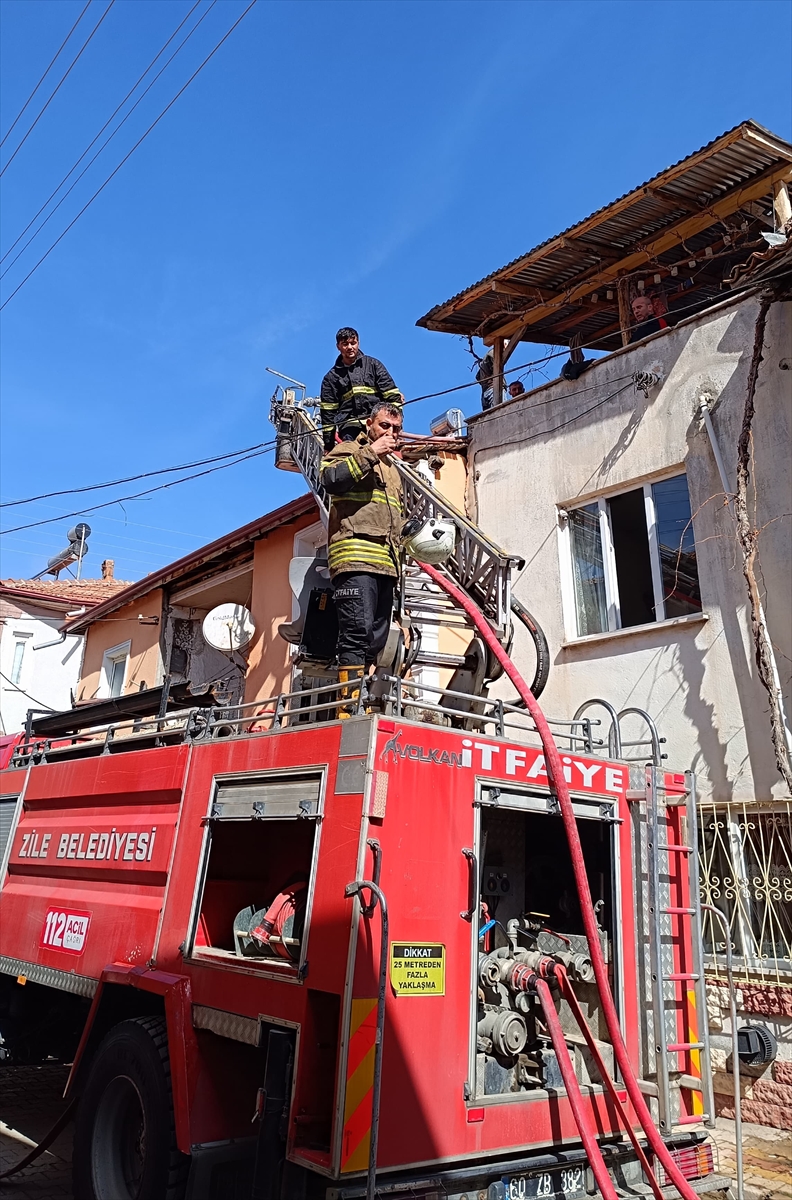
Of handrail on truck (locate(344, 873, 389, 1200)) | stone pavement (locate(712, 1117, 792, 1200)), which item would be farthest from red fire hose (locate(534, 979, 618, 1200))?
stone pavement (locate(712, 1117, 792, 1200))

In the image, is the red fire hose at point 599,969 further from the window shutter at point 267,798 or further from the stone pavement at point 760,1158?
the stone pavement at point 760,1158

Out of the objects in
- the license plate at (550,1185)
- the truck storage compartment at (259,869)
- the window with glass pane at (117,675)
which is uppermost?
the window with glass pane at (117,675)

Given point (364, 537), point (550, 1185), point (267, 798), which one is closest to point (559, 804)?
point (267, 798)

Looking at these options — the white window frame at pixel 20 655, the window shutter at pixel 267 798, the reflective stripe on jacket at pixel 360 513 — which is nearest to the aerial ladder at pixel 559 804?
the reflective stripe on jacket at pixel 360 513

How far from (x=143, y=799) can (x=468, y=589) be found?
10.3ft

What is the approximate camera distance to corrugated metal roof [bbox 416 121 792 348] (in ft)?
28.6

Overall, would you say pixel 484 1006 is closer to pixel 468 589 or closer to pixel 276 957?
pixel 276 957

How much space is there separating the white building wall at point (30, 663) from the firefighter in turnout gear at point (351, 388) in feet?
56.2

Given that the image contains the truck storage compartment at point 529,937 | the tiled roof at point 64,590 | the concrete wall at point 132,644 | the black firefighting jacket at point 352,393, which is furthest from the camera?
the tiled roof at point 64,590

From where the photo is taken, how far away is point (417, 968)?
3.38 m

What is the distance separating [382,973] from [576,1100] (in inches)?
41.7

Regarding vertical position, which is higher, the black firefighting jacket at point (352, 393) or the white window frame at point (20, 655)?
the white window frame at point (20, 655)

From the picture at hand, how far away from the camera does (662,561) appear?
8.37 meters

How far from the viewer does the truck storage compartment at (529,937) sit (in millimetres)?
3686
